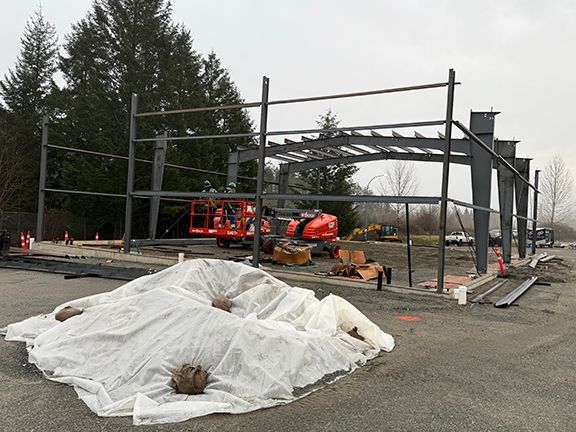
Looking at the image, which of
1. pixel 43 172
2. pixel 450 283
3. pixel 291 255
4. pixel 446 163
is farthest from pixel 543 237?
pixel 43 172

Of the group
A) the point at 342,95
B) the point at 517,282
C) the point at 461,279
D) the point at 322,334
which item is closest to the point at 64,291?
the point at 322,334

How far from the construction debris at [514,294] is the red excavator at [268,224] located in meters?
7.38

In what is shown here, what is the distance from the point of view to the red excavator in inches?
720

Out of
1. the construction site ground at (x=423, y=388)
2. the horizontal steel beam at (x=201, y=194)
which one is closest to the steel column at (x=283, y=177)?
the horizontal steel beam at (x=201, y=194)

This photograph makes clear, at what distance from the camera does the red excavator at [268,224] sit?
1830cm

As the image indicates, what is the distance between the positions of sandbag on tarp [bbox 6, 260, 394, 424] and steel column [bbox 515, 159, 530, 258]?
17.4m

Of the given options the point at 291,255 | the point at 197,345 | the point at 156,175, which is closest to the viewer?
the point at 197,345

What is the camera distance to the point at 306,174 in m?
37.4

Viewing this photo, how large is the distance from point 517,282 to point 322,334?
1061cm

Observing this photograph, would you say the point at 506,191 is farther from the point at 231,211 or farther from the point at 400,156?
the point at 231,211

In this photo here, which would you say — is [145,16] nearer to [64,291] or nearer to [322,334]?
[64,291]

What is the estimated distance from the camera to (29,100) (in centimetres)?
3178

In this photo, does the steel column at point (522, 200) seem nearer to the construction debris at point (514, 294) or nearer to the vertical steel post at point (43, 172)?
the construction debris at point (514, 294)

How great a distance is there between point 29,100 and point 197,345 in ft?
109
